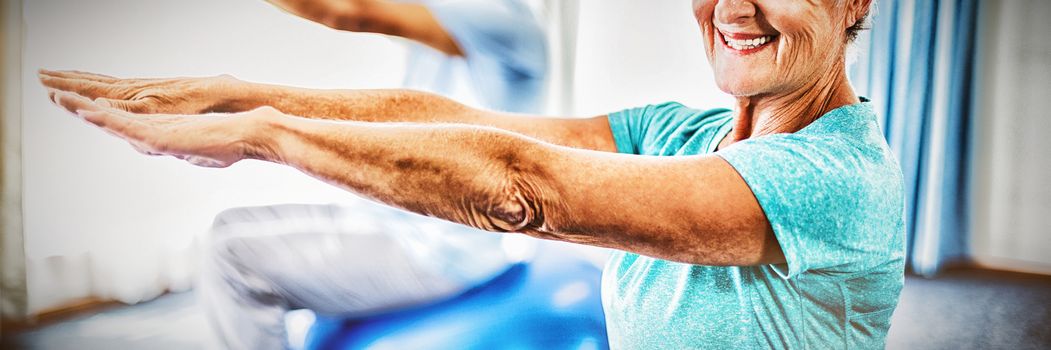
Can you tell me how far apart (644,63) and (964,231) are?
59 cm

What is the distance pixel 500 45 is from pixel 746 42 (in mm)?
411

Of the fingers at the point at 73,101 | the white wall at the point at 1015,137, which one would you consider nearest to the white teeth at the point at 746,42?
the white wall at the point at 1015,137

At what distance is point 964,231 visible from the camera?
1023mm

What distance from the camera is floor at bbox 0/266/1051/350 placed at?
3.13 feet

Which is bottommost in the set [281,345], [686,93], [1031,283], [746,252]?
[281,345]

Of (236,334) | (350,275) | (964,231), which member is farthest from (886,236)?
(236,334)

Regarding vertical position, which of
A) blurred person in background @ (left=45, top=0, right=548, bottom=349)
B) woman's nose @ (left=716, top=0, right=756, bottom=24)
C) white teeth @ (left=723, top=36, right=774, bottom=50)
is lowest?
blurred person in background @ (left=45, top=0, right=548, bottom=349)

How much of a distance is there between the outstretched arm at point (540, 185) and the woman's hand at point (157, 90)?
1.09 feet

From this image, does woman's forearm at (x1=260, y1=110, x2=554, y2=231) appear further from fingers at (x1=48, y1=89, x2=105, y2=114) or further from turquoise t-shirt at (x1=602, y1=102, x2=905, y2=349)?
A: fingers at (x1=48, y1=89, x2=105, y2=114)

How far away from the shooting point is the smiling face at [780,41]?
2.24ft

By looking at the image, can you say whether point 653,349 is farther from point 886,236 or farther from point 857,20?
point 857,20

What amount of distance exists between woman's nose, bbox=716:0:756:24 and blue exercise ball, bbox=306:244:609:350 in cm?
45

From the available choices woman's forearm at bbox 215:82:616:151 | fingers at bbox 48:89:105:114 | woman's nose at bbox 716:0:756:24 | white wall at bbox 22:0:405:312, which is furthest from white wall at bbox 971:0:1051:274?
fingers at bbox 48:89:105:114

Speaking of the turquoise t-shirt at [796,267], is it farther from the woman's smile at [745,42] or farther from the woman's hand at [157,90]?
the woman's hand at [157,90]
